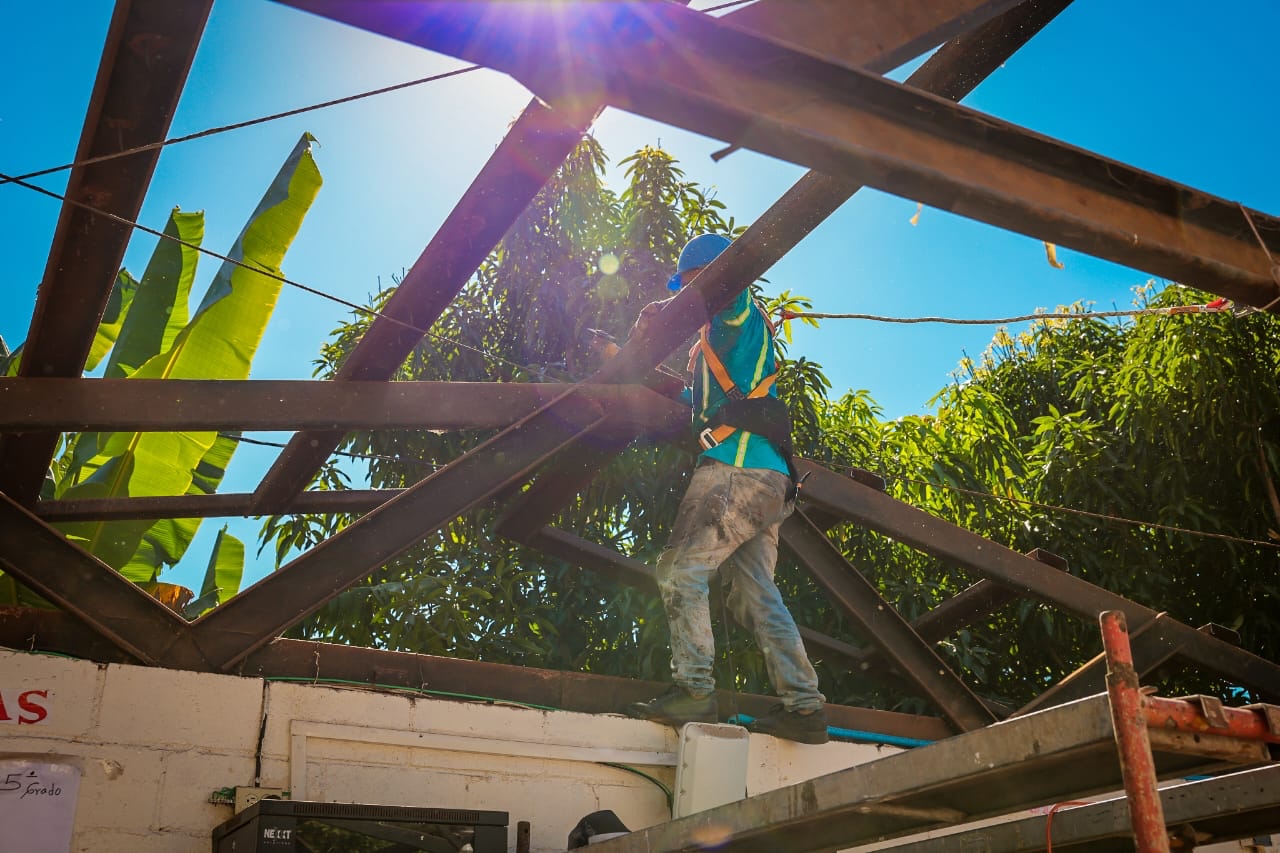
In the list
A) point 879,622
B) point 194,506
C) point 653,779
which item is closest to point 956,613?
point 879,622

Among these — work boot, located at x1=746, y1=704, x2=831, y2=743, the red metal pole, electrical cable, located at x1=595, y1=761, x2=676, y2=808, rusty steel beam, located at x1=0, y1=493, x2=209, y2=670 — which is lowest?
the red metal pole

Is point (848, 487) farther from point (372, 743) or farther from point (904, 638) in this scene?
point (372, 743)

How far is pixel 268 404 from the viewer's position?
15.3 feet

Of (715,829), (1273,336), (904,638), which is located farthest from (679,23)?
(1273,336)

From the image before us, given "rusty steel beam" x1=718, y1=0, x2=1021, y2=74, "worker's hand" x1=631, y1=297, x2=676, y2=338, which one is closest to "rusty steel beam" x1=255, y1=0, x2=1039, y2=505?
"rusty steel beam" x1=718, y1=0, x2=1021, y2=74

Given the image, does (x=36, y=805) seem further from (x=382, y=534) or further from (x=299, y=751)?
(x=382, y=534)

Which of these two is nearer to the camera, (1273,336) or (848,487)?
(848,487)

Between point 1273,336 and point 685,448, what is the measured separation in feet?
24.3

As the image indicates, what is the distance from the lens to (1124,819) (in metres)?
2.95

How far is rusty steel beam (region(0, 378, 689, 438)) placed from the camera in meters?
4.35

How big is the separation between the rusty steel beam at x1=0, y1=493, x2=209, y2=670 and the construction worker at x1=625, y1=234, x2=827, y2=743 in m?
2.08

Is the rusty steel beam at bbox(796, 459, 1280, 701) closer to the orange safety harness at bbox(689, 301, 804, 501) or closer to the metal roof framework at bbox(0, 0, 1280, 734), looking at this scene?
the metal roof framework at bbox(0, 0, 1280, 734)

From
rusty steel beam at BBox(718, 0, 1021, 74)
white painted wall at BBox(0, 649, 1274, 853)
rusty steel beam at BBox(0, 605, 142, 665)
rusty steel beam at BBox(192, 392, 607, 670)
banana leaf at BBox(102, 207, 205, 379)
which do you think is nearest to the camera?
rusty steel beam at BBox(718, 0, 1021, 74)

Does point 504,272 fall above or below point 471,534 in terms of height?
above
